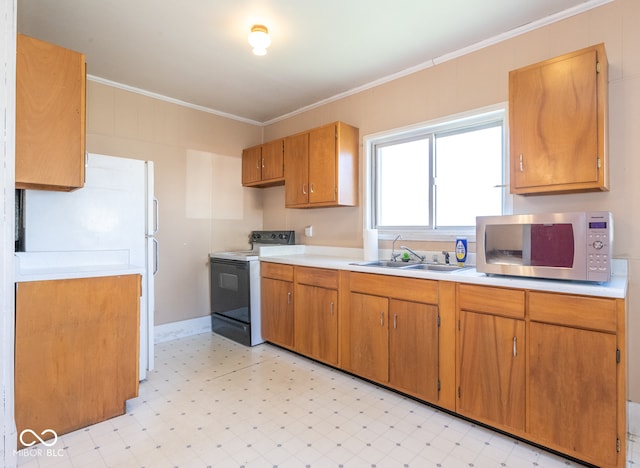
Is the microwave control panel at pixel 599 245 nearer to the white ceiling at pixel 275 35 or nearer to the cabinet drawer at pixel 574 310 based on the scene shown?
the cabinet drawer at pixel 574 310

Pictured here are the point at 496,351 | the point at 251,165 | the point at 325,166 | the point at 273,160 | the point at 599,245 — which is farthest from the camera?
the point at 251,165

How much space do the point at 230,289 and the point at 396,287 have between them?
1.92 m

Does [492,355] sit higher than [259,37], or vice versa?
[259,37]

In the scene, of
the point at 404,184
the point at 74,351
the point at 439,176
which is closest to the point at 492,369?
the point at 439,176

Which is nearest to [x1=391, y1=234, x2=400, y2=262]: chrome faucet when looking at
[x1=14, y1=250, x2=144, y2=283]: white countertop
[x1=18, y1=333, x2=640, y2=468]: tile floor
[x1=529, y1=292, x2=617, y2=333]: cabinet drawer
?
[x1=18, y1=333, x2=640, y2=468]: tile floor

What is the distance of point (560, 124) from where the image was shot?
6.14 feet

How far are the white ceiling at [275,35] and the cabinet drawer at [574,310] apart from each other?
175cm

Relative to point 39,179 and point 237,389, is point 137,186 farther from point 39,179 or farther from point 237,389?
point 237,389

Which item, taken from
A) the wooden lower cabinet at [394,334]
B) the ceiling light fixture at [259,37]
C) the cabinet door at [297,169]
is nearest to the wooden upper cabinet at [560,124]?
the wooden lower cabinet at [394,334]

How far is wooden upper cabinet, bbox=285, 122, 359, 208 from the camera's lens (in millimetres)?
3150

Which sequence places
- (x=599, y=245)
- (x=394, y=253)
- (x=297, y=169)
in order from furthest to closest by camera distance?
(x=297, y=169) → (x=394, y=253) → (x=599, y=245)

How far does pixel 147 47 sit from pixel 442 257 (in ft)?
9.07

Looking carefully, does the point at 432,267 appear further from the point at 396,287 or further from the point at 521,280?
the point at 521,280

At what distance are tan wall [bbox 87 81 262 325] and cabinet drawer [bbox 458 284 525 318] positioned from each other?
9.34 ft
